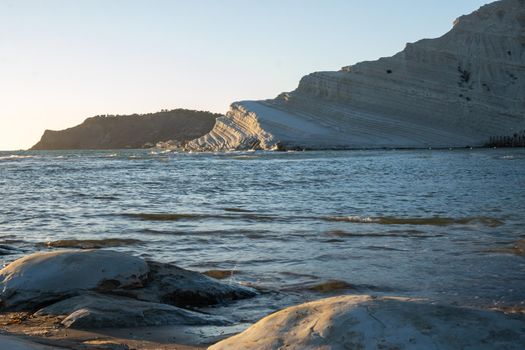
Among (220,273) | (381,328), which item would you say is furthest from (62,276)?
(381,328)

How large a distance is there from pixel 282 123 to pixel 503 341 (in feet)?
186

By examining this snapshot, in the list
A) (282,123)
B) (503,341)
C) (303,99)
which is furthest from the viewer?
(303,99)

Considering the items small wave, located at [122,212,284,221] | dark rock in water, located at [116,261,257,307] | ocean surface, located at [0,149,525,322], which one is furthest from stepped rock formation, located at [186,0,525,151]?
dark rock in water, located at [116,261,257,307]

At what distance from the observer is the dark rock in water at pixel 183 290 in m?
5.27

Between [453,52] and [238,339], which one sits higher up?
[453,52]

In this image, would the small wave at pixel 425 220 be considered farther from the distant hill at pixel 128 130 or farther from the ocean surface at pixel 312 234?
the distant hill at pixel 128 130

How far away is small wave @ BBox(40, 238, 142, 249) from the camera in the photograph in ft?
27.0

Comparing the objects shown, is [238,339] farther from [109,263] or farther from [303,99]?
[303,99]

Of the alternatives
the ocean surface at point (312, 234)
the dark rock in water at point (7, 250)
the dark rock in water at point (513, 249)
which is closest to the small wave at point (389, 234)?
the ocean surface at point (312, 234)

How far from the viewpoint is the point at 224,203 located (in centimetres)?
1394

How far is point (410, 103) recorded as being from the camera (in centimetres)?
6200

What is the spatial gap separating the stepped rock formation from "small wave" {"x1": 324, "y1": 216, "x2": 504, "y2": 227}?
46782mm

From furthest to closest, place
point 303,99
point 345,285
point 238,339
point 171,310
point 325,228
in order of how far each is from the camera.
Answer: point 303,99 < point 325,228 < point 345,285 < point 171,310 < point 238,339

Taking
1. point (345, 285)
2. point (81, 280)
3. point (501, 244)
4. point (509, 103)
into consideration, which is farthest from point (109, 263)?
point (509, 103)
